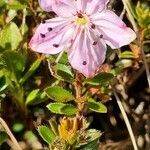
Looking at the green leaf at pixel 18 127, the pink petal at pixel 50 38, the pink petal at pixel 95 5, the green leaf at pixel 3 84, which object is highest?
the pink petal at pixel 95 5

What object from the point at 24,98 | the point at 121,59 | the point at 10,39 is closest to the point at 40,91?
the point at 24,98

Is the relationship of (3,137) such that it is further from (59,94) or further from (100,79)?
(100,79)

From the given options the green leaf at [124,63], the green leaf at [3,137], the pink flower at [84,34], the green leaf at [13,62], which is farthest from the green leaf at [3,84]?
the green leaf at [124,63]

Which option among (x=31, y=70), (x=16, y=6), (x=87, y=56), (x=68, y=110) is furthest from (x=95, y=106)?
(x=16, y=6)

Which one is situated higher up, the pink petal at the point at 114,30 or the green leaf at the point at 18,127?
the pink petal at the point at 114,30

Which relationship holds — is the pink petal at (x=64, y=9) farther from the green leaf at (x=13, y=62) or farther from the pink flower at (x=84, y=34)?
the green leaf at (x=13, y=62)

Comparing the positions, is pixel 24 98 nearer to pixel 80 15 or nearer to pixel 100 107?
pixel 100 107

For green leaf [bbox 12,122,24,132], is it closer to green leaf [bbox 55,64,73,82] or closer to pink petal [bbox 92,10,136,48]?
green leaf [bbox 55,64,73,82]
